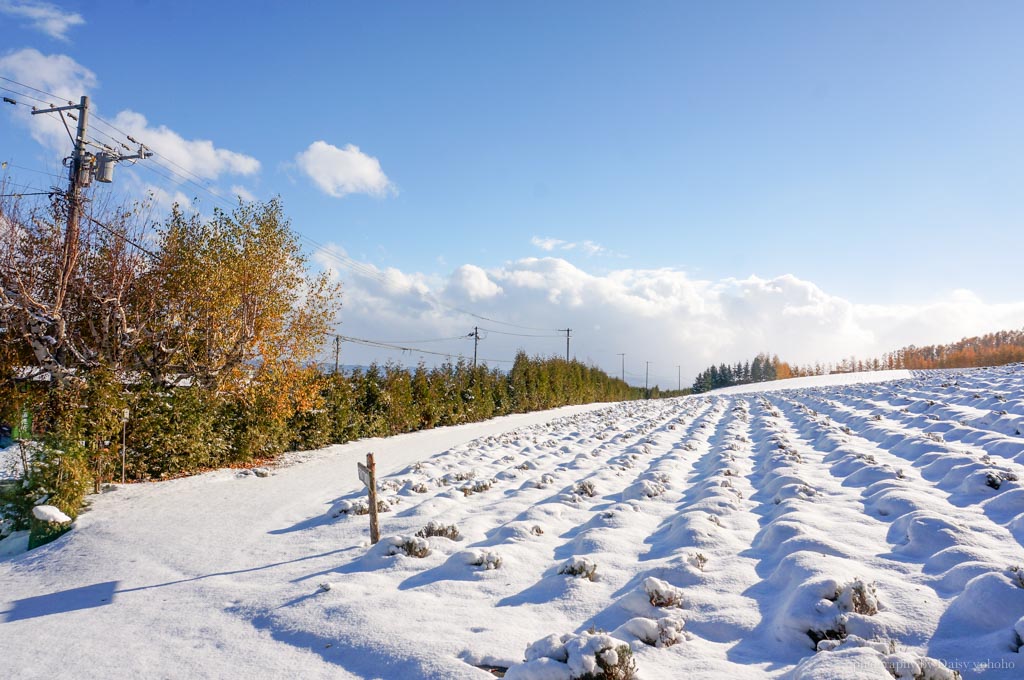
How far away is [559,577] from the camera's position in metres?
4.48

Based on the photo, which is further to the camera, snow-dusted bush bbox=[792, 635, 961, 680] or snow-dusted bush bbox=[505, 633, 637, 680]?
snow-dusted bush bbox=[505, 633, 637, 680]

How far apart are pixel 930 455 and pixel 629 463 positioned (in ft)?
15.5

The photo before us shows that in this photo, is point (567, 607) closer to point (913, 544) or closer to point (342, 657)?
point (342, 657)

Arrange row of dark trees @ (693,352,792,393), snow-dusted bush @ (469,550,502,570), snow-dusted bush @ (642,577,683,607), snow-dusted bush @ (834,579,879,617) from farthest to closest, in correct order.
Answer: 1. row of dark trees @ (693,352,792,393)
2. snow-dusted bush @ (469,550,502,570)
3. snow-dusted bush @ (642,577,683,607)
4. snow-dusted bush @ (834,579,879,617)

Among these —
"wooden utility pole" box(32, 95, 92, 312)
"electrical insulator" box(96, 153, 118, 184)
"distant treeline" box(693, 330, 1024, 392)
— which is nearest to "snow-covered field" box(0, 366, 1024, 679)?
"wooden utility pole" box(32, 95, 92, 312)

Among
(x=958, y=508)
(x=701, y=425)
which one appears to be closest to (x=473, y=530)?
(x=958, y=508)

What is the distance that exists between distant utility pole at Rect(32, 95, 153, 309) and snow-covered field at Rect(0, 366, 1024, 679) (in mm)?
4131

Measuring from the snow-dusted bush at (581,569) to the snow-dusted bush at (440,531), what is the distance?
171 centimetres

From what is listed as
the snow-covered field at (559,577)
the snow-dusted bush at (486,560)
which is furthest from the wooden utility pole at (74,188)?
the snow-dusted bush at (486,560)

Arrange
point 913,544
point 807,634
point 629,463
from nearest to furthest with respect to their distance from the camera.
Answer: point 807,634, point 913,544, point 629,463

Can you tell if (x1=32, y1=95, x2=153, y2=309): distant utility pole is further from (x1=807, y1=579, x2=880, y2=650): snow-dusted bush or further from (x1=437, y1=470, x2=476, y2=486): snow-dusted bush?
(x1=807, y1=579, x2=880, y2=650): snow-dusted bush

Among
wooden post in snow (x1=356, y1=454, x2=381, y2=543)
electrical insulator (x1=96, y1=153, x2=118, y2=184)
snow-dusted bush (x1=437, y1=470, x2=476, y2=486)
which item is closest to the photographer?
wooden post in snow (x1=356, y1=454, x2=381, y2=543)

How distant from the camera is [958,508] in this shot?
5.46 meters

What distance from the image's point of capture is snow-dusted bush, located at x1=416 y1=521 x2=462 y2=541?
19.4ft
